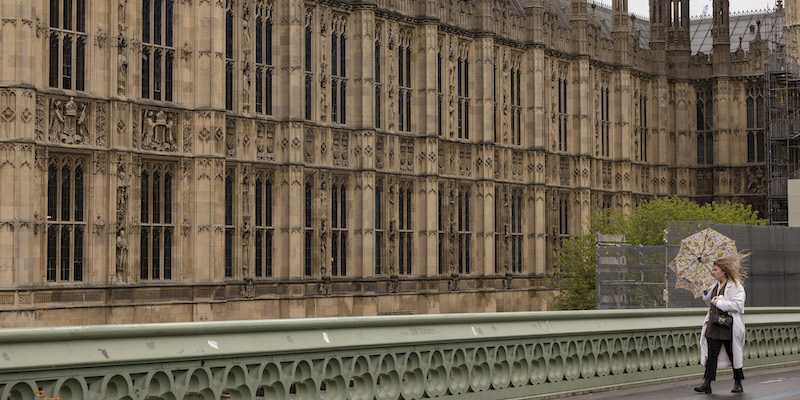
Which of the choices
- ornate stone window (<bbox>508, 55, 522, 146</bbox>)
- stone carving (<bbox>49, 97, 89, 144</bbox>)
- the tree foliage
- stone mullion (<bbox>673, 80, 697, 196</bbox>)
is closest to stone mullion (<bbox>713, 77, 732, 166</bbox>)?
stone mullion (<bbox>673, 80, 697, 196</bbox>)

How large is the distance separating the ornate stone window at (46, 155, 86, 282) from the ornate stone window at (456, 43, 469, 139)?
65.8 feet

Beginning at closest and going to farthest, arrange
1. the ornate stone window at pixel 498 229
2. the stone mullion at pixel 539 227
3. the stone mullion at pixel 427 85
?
1. the stone mullion at pixel 427 85
2. the ornate stone window at pixel 498 229
3. the stone mullion at pixel 539 227

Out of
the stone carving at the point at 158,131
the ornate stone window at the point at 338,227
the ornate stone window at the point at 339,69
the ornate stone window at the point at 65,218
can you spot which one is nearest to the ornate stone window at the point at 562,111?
the ornate stone window at the point at 339,69

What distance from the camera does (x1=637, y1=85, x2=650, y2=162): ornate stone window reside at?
62562 mm

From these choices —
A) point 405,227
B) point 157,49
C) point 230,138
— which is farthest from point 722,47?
point 157,49

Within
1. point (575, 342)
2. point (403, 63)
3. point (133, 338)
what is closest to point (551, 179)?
point (403, 63)

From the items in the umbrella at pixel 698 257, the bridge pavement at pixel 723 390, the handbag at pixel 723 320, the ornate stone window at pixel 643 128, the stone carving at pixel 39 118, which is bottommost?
the bridge pavement at pixel 723 390

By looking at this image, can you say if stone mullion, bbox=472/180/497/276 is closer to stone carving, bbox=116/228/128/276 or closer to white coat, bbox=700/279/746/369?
stone carving, bbox=116/228/128/276

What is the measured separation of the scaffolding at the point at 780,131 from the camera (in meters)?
61.8

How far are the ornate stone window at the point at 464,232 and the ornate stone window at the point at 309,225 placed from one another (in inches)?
379

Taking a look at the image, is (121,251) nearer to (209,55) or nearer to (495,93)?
(209,55)

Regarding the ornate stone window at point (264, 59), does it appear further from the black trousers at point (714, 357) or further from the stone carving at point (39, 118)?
the black trousers at point (714, 357)

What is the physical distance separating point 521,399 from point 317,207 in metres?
28.8

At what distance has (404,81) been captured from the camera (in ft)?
153
